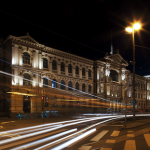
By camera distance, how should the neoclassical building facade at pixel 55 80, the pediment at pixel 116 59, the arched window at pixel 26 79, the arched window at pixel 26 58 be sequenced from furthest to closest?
the pediment at pixel 116 59
the arched window at pixel 26 58
the arched window at pixel 26 79
the neoclassical building facade at pixel 55 80

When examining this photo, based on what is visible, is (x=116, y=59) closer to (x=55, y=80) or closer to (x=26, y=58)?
(x=55, y=80)

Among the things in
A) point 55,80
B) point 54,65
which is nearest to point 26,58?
point 54,65

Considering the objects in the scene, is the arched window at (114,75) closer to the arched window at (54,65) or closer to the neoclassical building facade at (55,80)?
the neoclassical building facade at (55,80)

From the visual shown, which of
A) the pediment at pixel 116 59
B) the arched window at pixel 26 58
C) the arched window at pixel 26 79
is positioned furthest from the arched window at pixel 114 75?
the arched window at pixel 26 79

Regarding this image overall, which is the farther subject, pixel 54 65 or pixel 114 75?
pixel 114 75

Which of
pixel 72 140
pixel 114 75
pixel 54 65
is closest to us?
pixel 72 140

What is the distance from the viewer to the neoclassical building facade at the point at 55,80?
3108cm

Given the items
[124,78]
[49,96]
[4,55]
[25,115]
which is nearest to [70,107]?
[49,96]

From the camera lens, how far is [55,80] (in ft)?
123

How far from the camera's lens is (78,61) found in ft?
142

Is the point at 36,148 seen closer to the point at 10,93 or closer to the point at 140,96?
the point at 10,93

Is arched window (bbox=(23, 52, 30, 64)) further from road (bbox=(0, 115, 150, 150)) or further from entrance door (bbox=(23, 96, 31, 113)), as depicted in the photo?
road (bbox=(0, 115, 150, 150))

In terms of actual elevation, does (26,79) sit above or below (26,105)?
above

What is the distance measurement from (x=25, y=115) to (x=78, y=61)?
62.9ft
